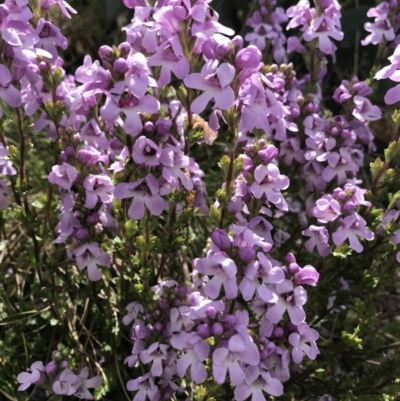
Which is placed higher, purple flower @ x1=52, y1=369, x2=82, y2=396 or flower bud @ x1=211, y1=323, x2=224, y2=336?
flower bud @ x1=211, y1=323, x2=224, y2=336

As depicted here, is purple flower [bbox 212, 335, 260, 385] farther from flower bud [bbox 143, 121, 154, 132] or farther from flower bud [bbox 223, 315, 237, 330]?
flower bud [bbox 143, 121, 154, 132]

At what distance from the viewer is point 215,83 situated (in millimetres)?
1550

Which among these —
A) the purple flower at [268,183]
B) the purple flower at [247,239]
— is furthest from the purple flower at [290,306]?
the purple flower at [268,183]

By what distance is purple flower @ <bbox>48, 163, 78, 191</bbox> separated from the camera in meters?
1.78

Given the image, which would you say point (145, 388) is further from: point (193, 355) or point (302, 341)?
point (302, 341)

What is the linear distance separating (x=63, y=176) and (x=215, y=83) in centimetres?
61

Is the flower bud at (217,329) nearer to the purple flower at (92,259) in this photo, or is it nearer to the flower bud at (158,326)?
the flower bud at (158,326)

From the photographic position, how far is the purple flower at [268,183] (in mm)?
1660

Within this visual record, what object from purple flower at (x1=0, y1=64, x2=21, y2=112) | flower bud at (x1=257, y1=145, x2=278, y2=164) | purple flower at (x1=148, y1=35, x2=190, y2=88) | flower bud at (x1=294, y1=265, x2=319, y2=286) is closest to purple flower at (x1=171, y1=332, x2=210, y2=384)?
flower bud at (x1=294, y1=265, x2=319, y2=286)

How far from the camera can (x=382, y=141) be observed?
3107mm

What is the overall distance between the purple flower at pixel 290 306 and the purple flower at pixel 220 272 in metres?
0.15

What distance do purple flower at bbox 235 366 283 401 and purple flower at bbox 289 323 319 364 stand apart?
0.33 feet

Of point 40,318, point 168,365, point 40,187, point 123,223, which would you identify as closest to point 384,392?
point 168,365

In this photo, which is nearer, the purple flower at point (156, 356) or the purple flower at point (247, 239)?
the purple flower at point (247, 239)
